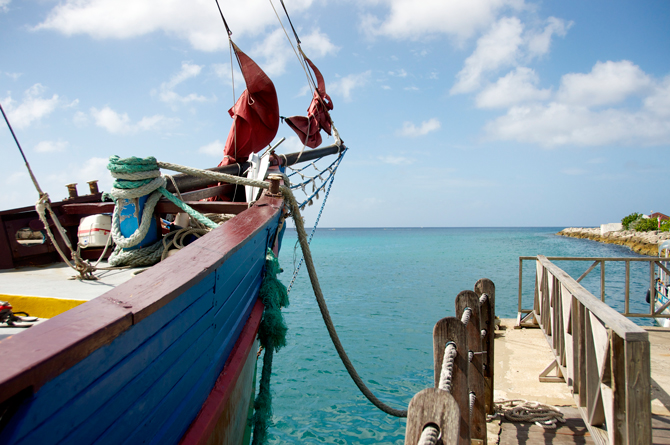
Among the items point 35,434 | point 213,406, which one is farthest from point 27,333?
point 213,406

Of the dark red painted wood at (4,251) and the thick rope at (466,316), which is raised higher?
the dark red painted wood at (4,251)

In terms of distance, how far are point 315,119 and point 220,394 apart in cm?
870

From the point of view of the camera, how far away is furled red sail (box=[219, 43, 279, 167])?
677 cm

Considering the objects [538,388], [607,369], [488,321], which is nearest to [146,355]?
[607,369]

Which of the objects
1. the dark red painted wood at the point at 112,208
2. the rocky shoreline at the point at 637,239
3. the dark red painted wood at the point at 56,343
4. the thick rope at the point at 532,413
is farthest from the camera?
the rocky shoreline at the point at 637,239

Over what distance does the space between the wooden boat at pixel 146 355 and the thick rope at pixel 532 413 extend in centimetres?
264

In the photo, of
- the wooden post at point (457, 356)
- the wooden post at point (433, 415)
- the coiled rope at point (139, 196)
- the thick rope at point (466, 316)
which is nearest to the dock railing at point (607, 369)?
the thick rope at point (466, 316)

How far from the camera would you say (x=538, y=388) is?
4.86m

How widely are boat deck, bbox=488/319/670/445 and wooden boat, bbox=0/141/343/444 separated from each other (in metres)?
2.56

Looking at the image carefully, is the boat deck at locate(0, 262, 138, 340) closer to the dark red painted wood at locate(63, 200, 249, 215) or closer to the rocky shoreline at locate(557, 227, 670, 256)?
the dark red painted wood at locate(63, 200, 249, 215)

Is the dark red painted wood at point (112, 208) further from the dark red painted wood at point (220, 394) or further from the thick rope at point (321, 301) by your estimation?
the dark red painted wood at point (220, 394)

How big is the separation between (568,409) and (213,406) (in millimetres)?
3666

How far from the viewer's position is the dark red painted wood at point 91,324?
80 centimetres

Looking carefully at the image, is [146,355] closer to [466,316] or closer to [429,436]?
[429,436]
